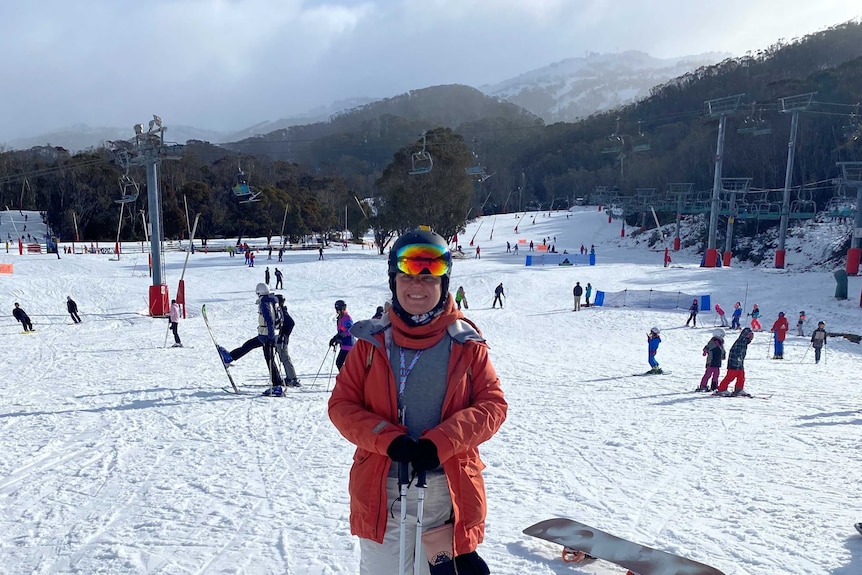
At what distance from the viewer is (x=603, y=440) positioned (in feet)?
23.7

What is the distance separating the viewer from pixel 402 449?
224cm

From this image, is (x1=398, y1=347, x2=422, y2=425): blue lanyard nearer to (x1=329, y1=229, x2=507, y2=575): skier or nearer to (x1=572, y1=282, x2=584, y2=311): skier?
(x1=329, y1=229, x2=507, y2=575): skier

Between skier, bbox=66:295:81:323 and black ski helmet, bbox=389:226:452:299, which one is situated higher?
black ski helmet, bbox=389:226:452:299

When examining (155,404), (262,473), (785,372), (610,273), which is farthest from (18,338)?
(610,273)

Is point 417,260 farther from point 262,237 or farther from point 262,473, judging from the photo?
point 262,237

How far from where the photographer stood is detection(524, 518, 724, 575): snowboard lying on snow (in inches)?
144

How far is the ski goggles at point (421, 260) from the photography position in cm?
243

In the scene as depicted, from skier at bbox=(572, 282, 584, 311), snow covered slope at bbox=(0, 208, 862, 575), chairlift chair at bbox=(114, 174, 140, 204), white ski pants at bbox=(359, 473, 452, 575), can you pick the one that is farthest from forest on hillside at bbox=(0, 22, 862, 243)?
white ski pants at bbox=(359, 473, 452, 575)

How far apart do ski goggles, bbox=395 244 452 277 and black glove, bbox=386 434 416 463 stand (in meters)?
0.69

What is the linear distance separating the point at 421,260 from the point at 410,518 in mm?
1124

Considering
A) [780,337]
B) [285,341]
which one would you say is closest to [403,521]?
[285,341]

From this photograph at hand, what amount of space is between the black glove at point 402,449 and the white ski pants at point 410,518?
9.8 inches

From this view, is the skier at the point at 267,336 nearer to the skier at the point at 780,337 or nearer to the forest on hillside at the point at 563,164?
the skier at the point at 780,337

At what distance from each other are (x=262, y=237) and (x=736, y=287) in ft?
163
